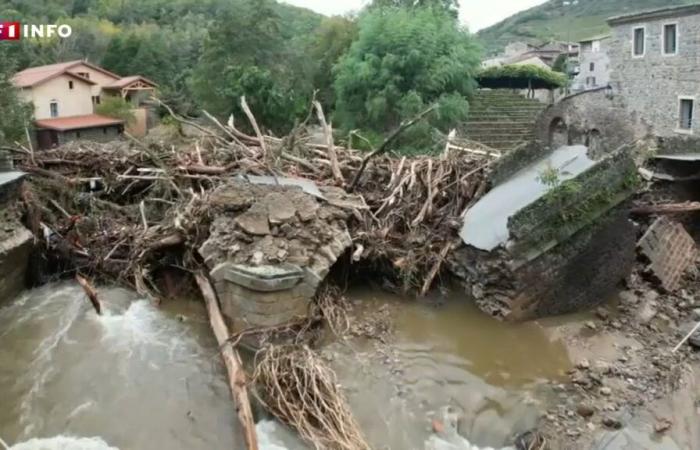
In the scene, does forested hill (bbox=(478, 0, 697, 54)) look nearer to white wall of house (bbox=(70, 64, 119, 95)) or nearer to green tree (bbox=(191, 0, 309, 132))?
white wall of house (bbox=(70, 64, 119, 95))

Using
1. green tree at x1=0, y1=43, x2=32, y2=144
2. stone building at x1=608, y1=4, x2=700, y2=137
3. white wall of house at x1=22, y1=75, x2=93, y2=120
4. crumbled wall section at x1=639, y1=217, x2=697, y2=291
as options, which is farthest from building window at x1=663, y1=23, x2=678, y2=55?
white wall of house at x1=22, y1=75, x2=93, y2=120

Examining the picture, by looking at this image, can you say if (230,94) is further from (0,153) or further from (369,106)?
(0,153)

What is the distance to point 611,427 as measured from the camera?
6395 millimetres

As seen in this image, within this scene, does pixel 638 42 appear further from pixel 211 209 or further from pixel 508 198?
pixel 211 209

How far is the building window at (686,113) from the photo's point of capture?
65.6 ft

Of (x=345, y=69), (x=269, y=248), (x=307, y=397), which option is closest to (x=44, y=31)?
(x=345, y=69)

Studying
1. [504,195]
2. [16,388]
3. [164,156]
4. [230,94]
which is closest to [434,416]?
[504,195]

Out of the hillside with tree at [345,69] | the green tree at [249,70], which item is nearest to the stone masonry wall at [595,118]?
the hillside with tree at [345,69]

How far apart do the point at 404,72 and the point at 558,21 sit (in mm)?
70929

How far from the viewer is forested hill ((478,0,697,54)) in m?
72.8

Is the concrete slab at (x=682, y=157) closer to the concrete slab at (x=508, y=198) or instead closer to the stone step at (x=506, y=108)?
the concrete slab at (x=508, y=198)

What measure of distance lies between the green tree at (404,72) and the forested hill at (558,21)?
163 feet

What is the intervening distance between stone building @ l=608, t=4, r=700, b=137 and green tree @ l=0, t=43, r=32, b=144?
19929 millimetres

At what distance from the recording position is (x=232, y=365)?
22.4 feet
